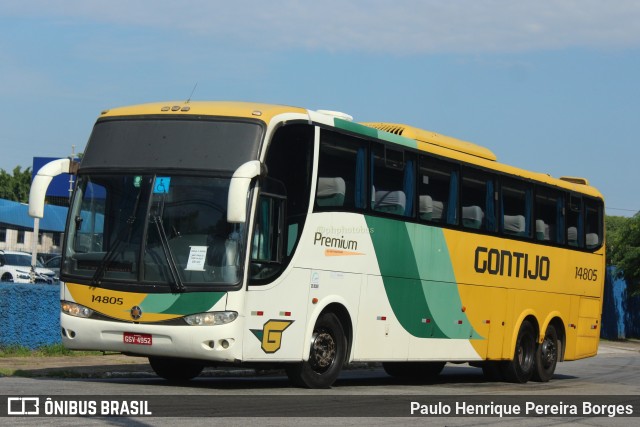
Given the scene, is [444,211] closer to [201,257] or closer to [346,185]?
[346,185]

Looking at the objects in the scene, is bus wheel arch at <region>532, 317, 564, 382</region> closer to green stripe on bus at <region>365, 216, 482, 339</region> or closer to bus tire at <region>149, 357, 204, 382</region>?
green stripe on bus at <region>365, 216, 482, 339</region>

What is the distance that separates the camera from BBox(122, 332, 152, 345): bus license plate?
13.8 metres

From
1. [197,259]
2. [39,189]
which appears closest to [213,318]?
[197,259]

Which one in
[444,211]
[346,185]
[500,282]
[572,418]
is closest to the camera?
[572,418]

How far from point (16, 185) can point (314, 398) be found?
99683 millimetres

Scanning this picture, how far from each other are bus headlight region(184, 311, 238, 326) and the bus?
0.06 feet

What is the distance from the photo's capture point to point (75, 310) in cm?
1437

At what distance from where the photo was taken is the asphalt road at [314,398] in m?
11.2

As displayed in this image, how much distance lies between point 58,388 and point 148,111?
12.3 feet

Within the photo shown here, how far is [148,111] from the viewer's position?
49.0ft

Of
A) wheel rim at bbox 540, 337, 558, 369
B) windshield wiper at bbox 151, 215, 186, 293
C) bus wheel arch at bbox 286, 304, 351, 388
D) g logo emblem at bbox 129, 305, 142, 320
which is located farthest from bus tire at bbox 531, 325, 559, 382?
g logo emblem at bbox 129, 305, 142, 320

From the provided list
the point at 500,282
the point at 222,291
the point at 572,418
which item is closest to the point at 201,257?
the point at 222,291

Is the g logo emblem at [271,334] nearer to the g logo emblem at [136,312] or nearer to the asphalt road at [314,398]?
the asphalt road at [314,398]

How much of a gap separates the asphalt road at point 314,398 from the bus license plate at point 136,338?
57 centimetres
